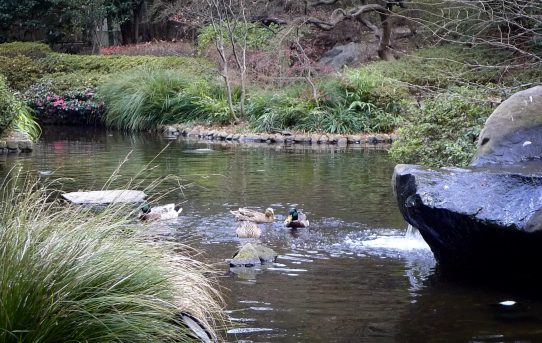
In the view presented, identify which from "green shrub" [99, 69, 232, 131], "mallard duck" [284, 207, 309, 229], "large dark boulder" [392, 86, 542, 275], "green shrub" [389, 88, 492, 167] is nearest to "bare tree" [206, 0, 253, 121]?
"green shrub" [99, 69, 232, 131]

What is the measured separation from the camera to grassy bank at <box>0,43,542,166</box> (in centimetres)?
2198

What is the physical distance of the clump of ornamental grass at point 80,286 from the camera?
434 cm

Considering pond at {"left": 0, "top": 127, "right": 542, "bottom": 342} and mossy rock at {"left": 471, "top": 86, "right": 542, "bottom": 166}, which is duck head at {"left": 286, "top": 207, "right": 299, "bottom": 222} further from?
mossy rock at {"left": 471, "top": 86, "right": 542, "bottom": 166}

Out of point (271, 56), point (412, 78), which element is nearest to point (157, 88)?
point (271, 56)

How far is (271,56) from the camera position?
84.3 feet

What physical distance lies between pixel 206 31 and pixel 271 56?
490 centimetres

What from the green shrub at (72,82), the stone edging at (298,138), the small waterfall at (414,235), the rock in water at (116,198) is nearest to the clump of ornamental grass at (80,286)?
the rock in water at (116,198)

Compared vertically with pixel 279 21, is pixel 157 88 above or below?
below

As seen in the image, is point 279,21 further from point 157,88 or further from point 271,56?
point 157,88

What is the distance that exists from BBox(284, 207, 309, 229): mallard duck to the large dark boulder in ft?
7.20

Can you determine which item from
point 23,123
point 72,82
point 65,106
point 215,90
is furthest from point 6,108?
point 72,82

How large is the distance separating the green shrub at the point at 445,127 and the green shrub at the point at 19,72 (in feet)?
68.1

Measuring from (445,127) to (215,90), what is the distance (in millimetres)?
14602

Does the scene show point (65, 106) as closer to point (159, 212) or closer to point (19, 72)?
point (19, 72)
